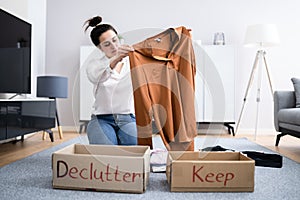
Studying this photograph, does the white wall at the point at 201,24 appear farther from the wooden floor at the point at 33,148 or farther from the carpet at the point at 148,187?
the carpet at the point at 148,187

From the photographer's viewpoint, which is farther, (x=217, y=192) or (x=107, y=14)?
(x=107, y=14)

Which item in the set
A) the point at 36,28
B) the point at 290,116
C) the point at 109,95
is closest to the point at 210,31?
the point at 290,116

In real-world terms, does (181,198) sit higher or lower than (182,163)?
lower

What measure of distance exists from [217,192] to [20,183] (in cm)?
88

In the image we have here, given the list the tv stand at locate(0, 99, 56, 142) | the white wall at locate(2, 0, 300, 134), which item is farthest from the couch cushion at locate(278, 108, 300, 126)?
the tv stand at locate(0, 99, 56, 142)

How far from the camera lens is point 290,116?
2680 mm

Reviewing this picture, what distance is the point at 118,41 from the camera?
162cm

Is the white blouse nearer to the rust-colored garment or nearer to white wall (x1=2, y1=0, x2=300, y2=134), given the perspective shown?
the rust-colored garment

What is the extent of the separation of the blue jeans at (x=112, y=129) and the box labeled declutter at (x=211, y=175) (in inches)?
19.2

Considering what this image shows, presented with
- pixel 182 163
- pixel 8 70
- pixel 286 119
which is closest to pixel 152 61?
pixel 182 163

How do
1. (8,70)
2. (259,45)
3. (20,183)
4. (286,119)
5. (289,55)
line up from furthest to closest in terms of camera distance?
(289,55) < (259,45) < (286,119) < (8,70) < (20,183)

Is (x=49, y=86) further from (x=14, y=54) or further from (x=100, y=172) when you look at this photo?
(x=100, y=172)

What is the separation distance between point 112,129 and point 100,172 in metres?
0.51

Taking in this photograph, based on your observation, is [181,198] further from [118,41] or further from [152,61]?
[118,41]
